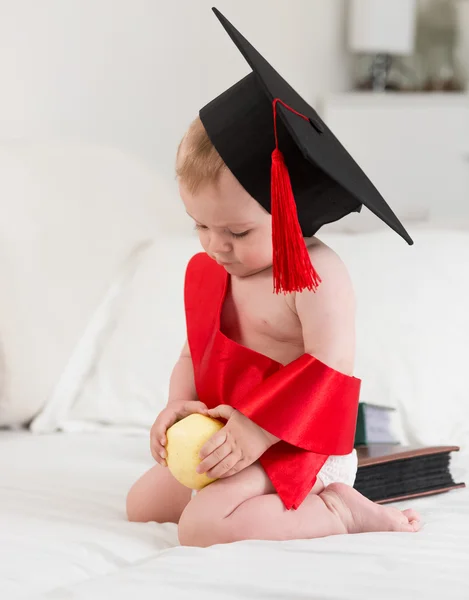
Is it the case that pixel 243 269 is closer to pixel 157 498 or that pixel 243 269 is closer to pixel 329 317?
pixel 329 317

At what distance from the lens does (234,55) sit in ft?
8.16

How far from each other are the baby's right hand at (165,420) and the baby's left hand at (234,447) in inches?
2.4

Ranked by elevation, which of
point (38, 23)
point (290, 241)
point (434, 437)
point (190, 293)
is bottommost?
point (434, 437)

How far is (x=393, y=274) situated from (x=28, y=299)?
63cm

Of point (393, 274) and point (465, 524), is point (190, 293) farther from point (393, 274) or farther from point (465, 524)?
point (393, 274)

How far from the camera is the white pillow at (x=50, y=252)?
1.50 metres

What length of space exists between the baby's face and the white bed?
334 mm

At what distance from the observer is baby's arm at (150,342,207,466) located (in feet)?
3.35

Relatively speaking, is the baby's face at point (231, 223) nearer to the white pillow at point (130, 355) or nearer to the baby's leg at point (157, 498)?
the baby's leg at point (157, 498)

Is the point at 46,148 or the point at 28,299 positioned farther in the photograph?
the point at 46,148

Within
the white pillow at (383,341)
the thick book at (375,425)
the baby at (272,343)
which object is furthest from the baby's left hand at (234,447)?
the white pillow at (383,341)

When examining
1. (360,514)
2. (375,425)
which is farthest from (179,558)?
(375,425)

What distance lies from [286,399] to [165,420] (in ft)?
0.50

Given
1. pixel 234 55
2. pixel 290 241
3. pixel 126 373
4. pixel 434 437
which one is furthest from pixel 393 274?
pixel 234 55
